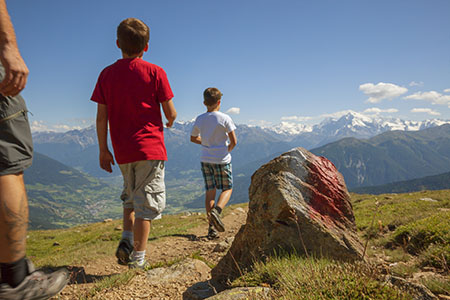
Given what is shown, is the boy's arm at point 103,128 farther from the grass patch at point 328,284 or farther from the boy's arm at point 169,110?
the grass patch at point 328,284

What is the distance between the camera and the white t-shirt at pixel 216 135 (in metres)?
7.62

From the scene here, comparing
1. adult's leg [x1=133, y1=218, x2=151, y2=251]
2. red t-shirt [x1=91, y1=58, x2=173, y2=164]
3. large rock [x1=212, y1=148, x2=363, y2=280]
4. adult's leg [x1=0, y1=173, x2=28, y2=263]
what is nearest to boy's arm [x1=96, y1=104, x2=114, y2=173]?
red t-shirt [x1=91, y1=58, x2=173, y2=164]

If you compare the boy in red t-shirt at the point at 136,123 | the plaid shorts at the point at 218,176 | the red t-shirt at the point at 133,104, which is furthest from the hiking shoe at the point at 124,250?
the plaid shorts at the point at 218,176

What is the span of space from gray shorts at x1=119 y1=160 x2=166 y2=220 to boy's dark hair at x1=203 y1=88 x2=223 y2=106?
3676mm

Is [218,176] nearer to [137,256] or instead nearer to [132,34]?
[137,256]

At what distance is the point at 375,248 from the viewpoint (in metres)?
6.59

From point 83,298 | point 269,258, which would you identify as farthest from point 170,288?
point 269,258

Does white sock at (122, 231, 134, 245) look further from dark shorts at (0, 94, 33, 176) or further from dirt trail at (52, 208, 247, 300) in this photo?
dark shorts at (0, 94, 33, 176)

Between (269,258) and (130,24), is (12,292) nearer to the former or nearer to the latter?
(269,258)

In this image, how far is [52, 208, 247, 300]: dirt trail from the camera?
3654 mm

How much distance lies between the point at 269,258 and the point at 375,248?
448 centimetres

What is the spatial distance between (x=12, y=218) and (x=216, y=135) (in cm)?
568

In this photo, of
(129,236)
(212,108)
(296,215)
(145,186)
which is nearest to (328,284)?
(296,215)

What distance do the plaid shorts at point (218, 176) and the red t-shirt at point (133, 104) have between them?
3290mm
